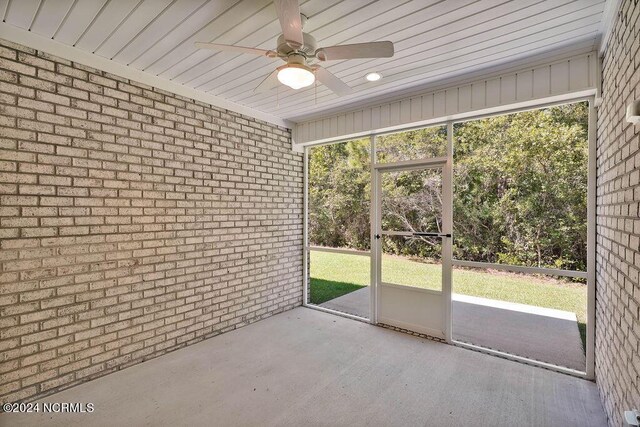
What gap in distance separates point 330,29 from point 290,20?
0.73 m

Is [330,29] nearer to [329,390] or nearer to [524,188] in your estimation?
[329,390]

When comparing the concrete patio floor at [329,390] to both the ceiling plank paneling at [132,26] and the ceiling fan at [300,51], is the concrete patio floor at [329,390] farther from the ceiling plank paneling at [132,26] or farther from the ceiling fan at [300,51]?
the ceiling plank paneling at [132,26]

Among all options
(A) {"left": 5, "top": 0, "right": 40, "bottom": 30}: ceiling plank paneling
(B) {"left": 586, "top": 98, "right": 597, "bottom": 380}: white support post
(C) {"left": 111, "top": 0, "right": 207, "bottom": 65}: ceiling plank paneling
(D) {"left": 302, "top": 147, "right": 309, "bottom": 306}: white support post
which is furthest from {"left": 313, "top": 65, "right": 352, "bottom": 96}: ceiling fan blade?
(D) {"left": 302, "top": 147, "right": 309, "bottom": 306}: white support post

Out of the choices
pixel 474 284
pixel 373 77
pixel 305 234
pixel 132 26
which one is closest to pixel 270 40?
pixel 132 26

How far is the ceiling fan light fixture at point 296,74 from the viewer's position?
1.93 m

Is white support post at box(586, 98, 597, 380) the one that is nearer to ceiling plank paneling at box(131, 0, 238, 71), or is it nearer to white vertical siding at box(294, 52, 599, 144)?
white vertical siding at box(294, 52, 599, 144)

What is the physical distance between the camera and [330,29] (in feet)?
7.14

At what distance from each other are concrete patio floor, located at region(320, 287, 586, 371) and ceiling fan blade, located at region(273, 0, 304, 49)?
11.7 feet

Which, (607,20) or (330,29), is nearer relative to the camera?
(607,20)

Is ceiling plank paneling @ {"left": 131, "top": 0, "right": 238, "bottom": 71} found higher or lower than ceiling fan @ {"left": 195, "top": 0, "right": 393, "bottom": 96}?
higher

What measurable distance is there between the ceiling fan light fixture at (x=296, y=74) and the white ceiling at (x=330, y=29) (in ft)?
1.24

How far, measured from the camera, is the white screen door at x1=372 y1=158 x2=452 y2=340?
11.5ft

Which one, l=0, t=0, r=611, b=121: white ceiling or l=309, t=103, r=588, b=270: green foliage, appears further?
l=309, t=103, r=588, b=270: green foliage

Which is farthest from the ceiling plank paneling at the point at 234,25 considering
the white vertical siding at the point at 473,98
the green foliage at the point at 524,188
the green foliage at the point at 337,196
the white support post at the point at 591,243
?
the green foliage at the point at 524,188
